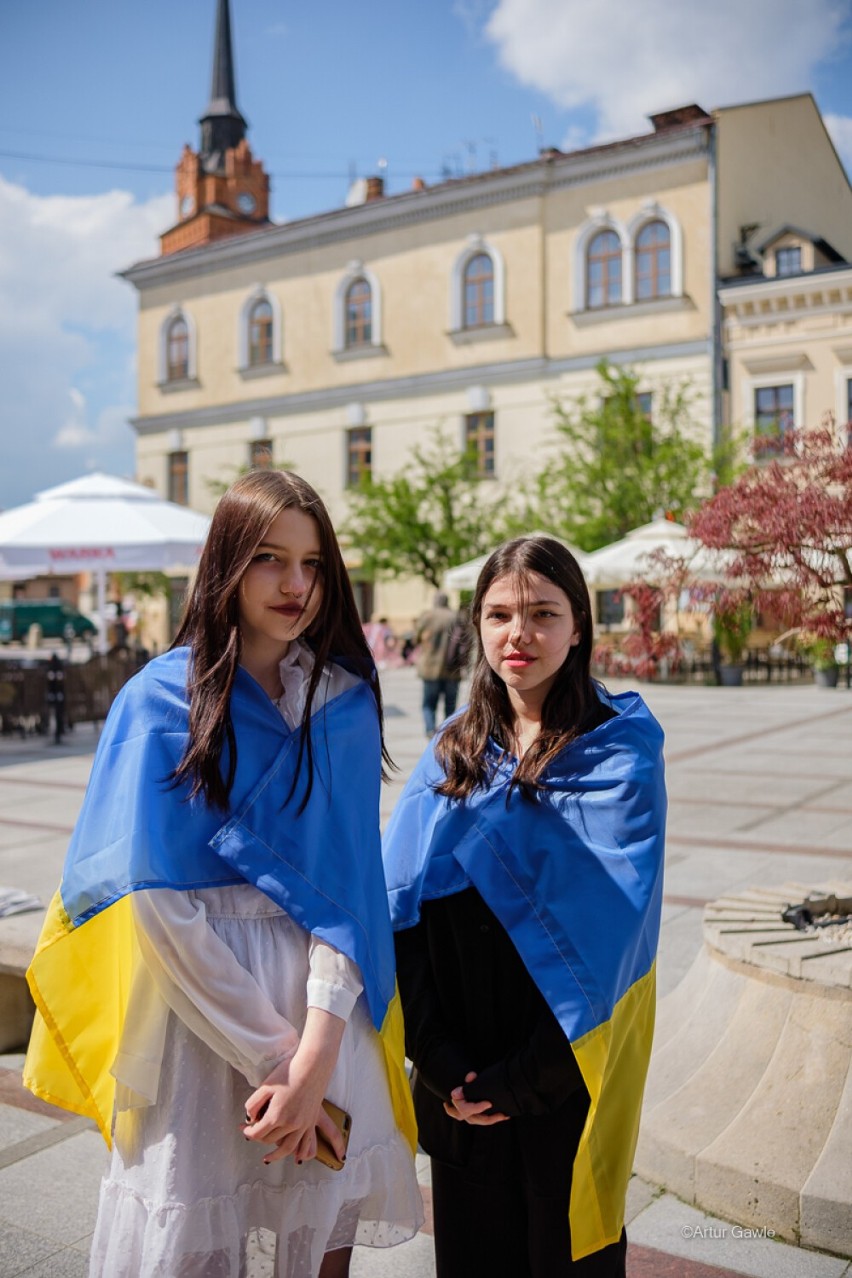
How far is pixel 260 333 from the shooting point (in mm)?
37688

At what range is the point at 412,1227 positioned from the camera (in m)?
1.92

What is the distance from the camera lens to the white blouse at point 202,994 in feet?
5.64

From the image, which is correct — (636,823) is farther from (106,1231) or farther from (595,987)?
(106,1231)

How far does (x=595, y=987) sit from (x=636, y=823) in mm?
279

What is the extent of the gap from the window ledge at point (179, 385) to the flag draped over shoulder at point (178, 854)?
1537 inches

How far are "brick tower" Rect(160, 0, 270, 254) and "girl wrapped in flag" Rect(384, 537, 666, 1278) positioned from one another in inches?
1576

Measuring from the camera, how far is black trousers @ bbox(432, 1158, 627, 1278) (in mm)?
2021

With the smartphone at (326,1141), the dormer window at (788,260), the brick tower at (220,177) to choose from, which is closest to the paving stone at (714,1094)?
the smartphone at (326,1141)

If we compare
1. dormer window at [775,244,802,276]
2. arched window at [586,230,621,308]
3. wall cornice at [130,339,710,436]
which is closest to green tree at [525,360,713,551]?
wall cornice at [130,339,710,436]

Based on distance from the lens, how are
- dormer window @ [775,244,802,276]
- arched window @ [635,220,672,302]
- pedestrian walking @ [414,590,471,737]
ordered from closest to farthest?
pedestrian walking @ [414,590,471,737]
dormer window @ [775,244,802,276]
arched window @ [635,220,672,302]

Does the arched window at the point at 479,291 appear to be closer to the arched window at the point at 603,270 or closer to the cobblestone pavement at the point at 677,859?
the arched window at the point at 603,270

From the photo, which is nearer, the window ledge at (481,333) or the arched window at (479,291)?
the window ledge at (481,333)

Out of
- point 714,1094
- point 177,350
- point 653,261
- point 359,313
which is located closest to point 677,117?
point 653,261

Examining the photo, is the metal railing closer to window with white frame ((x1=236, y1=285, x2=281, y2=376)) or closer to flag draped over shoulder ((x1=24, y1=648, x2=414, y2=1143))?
flag draped over shoulder ((x1=24, y1=648, x2=414, y2=1143))
